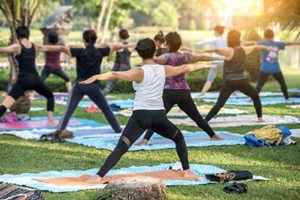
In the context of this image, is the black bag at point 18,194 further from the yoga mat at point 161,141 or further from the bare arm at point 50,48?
the bare arm at point 50,48

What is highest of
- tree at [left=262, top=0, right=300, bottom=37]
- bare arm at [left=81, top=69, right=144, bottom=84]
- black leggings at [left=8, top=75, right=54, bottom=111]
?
tree at [left=262, top=0, right=300, bottom=37]

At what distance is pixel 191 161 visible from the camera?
9.69 metres

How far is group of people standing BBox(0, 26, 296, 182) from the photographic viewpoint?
8.26 metres

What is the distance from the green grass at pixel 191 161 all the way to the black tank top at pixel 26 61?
1.26 m

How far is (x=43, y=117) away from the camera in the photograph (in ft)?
48.4

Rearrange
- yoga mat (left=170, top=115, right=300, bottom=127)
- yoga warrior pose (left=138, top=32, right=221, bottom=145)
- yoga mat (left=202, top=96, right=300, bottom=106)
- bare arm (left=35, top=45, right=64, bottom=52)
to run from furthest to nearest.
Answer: yoga mat (left=202, top=96, right=300, bottom=106) → yoga mat (left=170, top=115, right=300, bottom=127) → bare arm (left=35, top=45, right=64, bottom=52) → yoga warrior pose (left=138, top=32, right=221, bottom=145)

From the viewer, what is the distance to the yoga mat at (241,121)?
44.5 ft

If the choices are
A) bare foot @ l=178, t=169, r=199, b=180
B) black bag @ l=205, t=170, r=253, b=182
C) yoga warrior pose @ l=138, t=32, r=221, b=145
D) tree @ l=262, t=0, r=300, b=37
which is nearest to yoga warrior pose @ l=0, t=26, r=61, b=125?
yoga warrior pose @ l=138, t=32, r=221, b=145

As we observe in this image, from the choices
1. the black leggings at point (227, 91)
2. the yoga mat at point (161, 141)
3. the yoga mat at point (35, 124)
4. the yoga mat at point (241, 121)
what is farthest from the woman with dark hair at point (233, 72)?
the yoga mat at point (35, 124)

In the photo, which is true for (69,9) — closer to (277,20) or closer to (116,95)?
(116,95)

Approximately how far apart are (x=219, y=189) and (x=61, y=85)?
1399cm

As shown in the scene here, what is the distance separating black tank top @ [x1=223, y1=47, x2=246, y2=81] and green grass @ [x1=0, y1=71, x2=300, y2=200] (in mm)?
Answer: 1872

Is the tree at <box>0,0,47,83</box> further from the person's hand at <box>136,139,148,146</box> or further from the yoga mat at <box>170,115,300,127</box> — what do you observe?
the person's hand at <box>136,139,148,146</box>

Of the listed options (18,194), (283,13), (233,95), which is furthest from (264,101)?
(18,194)
